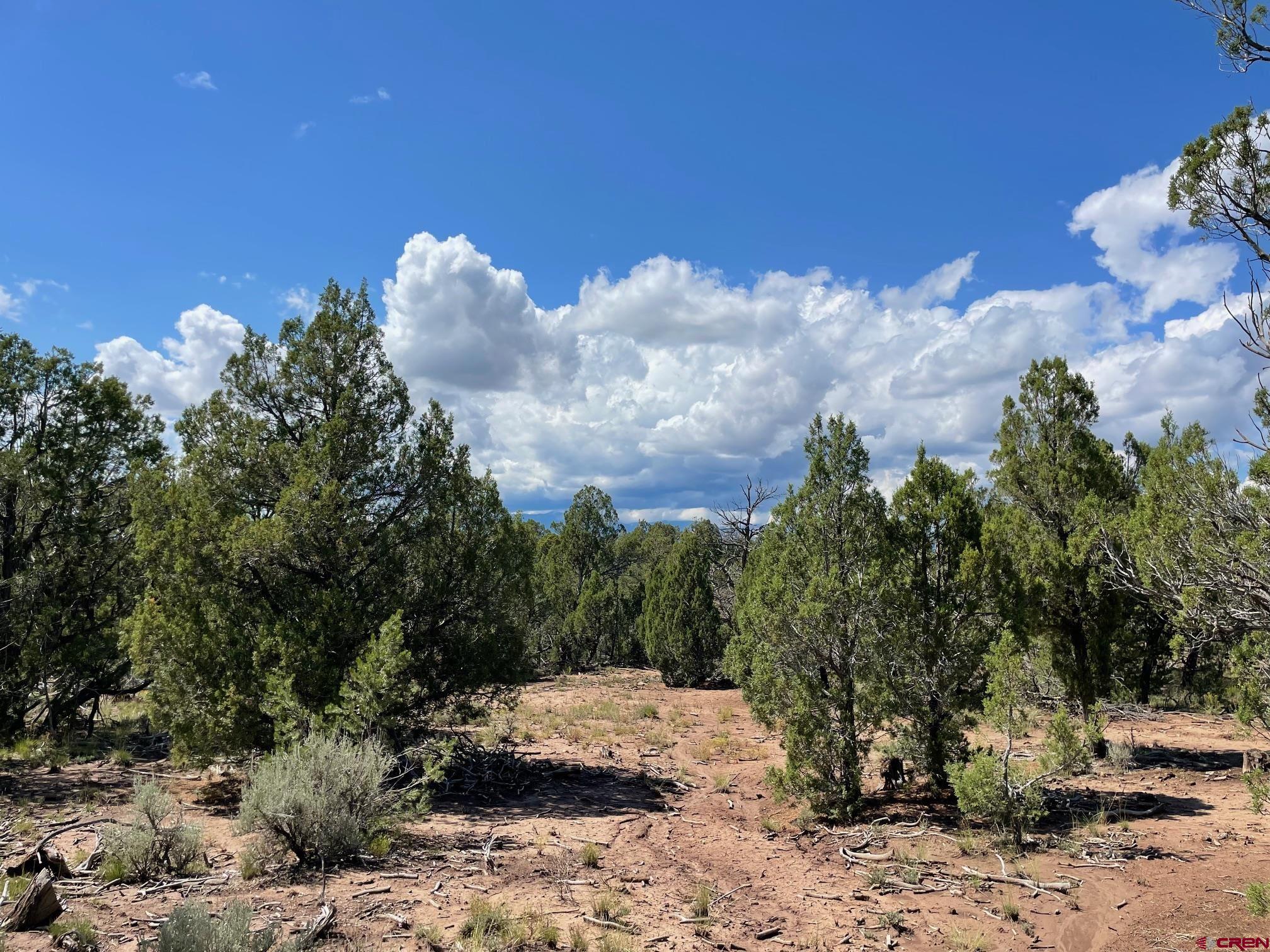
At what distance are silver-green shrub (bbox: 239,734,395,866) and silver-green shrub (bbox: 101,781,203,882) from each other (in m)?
0.68

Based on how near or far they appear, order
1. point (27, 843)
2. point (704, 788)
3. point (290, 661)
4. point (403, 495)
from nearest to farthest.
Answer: point (27, 843) < point (290, 661) < point (403, 495) < point (704, 788)

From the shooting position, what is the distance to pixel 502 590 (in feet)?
46.4

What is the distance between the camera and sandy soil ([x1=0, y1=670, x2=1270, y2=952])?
7.26 m

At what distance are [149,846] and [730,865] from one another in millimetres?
7369

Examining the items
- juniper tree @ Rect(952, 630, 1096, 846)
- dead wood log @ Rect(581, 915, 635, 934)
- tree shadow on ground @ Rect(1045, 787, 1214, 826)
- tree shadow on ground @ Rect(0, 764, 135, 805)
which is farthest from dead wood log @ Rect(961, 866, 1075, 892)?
tree shadow on ground @ Rect(0, 764, 135, 805)

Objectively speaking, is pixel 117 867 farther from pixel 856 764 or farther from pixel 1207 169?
pixel 1207 169

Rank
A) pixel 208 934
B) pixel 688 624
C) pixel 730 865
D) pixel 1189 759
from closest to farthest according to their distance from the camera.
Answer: pixel 208 934, pixel 730 865, pixel 1189 759, pixel 688 624

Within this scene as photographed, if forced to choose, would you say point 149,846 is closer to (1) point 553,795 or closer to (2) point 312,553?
(2) point 312,553

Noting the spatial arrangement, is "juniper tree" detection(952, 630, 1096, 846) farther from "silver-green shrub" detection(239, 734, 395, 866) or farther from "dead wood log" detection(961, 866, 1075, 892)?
"silver-green shrub" detection(239, 734, 395, 866)

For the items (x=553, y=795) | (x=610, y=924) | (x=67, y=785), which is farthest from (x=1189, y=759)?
(x=67, y=785)

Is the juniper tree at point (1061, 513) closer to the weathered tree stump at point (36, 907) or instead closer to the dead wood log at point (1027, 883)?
the dead wood log at point (1027, 883)

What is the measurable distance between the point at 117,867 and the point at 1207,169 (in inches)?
554

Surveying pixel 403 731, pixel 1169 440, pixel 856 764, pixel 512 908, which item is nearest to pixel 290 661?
pixel 403 731

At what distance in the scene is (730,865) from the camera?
9961 millimetres
